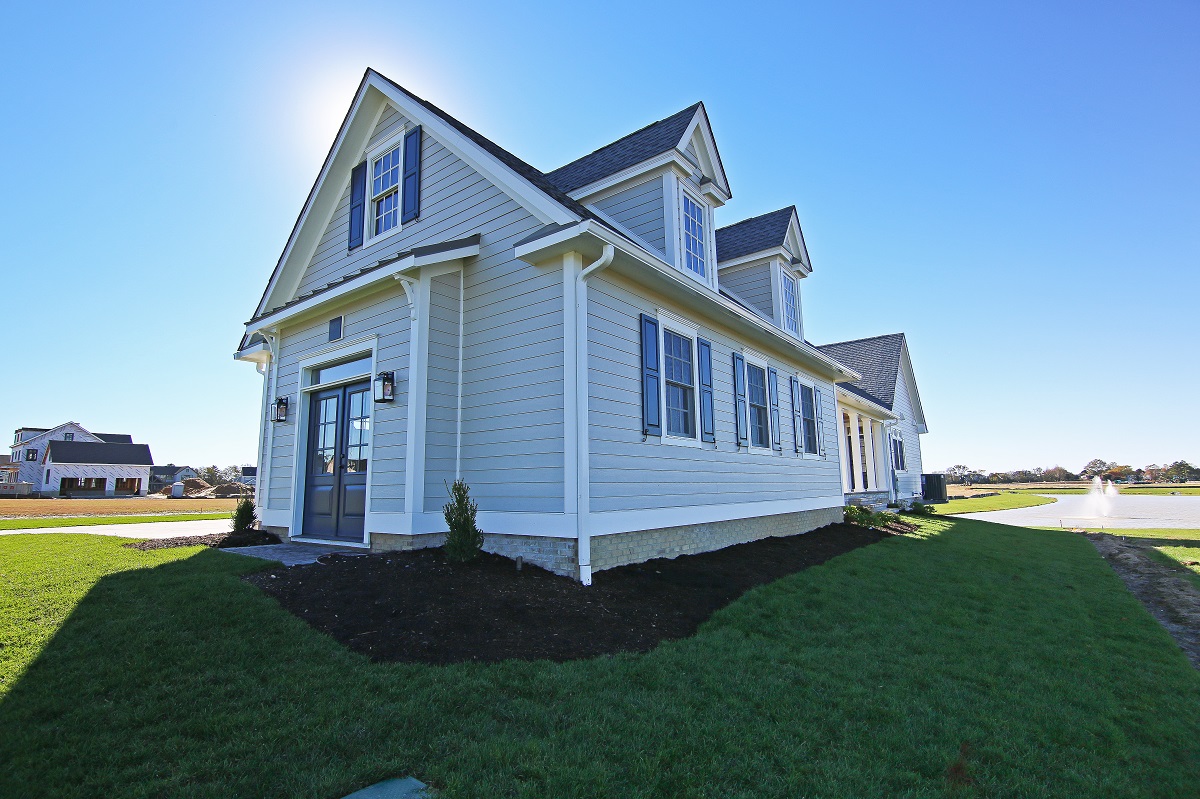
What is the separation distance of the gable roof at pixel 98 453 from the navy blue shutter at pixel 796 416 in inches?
2589

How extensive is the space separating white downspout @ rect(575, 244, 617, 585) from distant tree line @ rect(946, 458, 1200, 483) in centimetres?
5977

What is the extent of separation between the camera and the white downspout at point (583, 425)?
19.7 feet

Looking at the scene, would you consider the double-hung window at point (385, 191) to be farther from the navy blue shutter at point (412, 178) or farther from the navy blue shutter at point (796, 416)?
the navy blue shutter at point (796, 416)

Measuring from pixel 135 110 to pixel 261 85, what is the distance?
176 centimetres

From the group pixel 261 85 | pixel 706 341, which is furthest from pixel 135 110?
pixel 706 341

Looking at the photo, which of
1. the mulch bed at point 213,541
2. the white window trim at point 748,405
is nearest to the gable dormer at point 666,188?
the white window trim at point 748,405

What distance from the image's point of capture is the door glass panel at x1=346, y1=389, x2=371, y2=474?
25.8 ft

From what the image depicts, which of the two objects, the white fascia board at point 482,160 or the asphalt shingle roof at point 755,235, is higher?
the asphalt shingle roof at point 755,235

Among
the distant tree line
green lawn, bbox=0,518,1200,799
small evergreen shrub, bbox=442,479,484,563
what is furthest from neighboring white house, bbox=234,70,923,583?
the distant tree line

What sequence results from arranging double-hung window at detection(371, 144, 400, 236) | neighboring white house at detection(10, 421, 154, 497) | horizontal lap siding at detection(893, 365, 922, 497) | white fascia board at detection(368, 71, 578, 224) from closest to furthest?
white fascia board at detection(368, 71, 578, 224)
double-hung window at detection(371, 144, 400, 236)
horizontal lap siding at detection(893, 365, 922, 497)
neighboring white house at detection(10, 421, 154, 497)

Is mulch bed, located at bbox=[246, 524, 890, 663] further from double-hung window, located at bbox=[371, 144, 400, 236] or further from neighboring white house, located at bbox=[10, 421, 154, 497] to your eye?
neighboring white house, located at bbox=[10, 421, 154, 497]

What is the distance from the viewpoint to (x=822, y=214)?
1419 cm

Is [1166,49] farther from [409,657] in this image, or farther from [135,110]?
[135,110]

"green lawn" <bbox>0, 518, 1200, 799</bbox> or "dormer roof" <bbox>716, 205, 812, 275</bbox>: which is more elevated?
"dormer roof" <bbox>716, 205, 812, 275</bbox>
